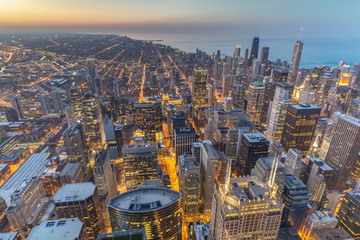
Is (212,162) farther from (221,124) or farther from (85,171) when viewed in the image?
(85,171)

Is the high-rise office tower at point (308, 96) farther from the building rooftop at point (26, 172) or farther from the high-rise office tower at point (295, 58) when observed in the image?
the building rooftop at point (26, 172)

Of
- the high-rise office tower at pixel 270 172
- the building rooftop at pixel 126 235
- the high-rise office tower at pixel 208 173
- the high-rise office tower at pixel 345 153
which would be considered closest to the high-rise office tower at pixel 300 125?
the high-rise office tower at pixel 345 153

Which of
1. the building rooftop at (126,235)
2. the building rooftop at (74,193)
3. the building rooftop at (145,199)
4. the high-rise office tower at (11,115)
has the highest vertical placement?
the building rooftop at (126,235)

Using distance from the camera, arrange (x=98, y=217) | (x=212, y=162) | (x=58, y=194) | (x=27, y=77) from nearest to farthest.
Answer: (x=58, y=194), (x=98, y=217), (x=212, y=162), (x=27, y=77)

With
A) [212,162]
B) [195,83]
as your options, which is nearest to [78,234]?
[212,162]

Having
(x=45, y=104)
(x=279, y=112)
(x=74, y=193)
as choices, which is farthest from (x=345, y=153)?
(x=45, y=104)

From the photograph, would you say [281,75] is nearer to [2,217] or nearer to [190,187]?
[190,187]
